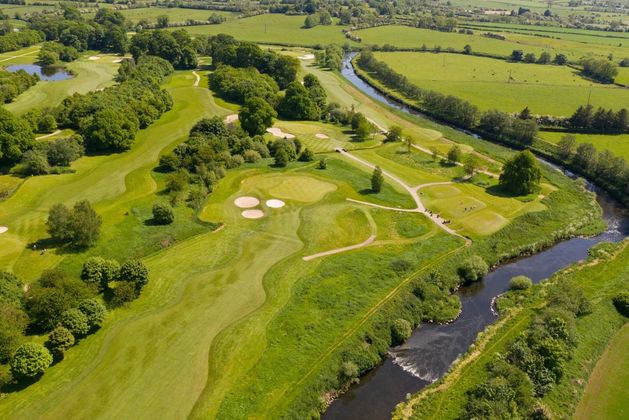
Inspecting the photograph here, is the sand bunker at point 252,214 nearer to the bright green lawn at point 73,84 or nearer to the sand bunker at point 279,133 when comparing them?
the sand bunker at point 279,133

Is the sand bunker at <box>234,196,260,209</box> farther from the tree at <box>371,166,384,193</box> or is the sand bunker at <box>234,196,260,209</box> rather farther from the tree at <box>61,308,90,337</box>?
A: the tree at <box>61,308,90,337</box>

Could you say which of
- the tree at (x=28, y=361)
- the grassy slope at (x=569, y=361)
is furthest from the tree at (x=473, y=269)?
the tree at (x=28, y=361)

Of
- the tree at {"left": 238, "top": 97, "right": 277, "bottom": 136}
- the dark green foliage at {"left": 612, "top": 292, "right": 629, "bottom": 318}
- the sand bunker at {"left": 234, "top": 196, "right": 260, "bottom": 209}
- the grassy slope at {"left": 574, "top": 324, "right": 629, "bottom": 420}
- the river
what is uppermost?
the tree at {"left": 238, "top": 97, "right": 277, "bottom": 136}

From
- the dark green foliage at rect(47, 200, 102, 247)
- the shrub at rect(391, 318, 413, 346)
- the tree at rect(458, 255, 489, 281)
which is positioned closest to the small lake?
the dark green foliage at rect(47, 200, 102, 247)

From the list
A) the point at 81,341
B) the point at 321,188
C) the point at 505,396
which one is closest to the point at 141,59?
the point at 321,188

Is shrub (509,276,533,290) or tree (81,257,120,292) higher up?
tree (81,257,120,292)

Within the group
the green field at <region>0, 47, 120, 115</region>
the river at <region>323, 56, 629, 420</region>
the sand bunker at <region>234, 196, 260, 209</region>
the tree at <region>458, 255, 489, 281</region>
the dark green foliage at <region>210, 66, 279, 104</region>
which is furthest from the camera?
the dark green foliage at <region>210, 66, 279, 104</region>

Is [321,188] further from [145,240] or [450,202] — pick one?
[145,240]

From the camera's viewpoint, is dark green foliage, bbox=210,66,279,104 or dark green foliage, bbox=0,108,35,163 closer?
dark green foliage, bbox=0,108,35,163

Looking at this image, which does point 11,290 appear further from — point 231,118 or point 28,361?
point 231,118

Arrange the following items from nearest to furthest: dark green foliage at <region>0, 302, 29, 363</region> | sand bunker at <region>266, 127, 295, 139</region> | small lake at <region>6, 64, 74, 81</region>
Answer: dark green foliage at <region>0, 302, 29, 363</region>, sand bunker at <region>266, 127, 295, 139</region>, small lake at <region>6, 64, 74, 81</region>
